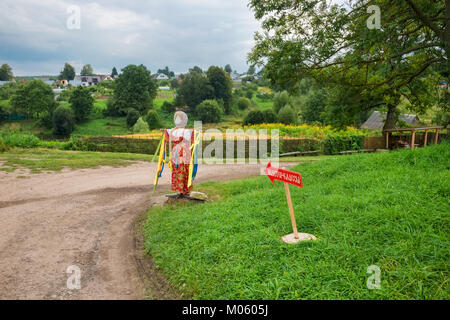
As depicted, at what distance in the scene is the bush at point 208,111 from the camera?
4494 centimetres

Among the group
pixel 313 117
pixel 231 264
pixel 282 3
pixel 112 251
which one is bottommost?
pixel 112 251

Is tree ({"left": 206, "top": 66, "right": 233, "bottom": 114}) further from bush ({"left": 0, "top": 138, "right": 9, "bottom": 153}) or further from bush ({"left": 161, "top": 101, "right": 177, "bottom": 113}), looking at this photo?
bush ({"left": 0, "top": 138, "right": 9, "bottom": 153})

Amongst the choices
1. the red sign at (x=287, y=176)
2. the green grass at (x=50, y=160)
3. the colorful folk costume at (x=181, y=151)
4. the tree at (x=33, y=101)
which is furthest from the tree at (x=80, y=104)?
the red sign at (x=287, y=176)

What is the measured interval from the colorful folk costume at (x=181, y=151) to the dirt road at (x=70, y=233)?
50.2 inches

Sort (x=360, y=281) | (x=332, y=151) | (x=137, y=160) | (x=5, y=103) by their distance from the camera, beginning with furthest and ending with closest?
(x=5, y=103) → (x=332, y=151) → (x=137, y=160) → (x=360, y=281)

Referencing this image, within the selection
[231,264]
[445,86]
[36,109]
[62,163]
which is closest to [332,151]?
[445,86]

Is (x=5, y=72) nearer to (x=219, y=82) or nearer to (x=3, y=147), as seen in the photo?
(x=219, y=82)

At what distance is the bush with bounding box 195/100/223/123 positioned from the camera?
44.9 meters

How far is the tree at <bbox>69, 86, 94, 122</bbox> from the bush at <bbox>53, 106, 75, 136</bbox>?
12.5ft

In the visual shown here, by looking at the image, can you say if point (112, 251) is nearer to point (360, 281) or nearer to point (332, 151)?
point (360, 281)

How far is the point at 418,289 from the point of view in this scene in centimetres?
283

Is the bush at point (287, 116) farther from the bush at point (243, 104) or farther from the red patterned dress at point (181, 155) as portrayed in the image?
the red patterned dress at point (181, 155)

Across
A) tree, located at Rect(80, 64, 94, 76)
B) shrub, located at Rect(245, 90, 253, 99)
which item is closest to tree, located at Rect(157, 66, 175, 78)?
tree, located at Rect(80, 64, 94, 76)
